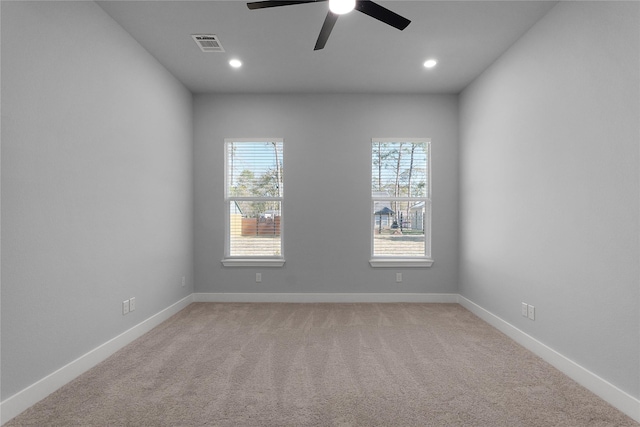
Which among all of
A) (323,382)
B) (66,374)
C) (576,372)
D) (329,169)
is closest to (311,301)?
(329,169)

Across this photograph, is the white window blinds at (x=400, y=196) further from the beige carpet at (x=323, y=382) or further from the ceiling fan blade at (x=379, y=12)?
the ceiling fan blade at (x=379, y=12)

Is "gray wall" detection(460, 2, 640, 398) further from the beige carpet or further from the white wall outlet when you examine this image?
the beige carpet

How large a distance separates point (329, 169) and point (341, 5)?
2.46 metres

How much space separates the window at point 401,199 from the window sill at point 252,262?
4.43 feet

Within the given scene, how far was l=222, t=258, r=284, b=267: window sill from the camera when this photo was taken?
14.1 ft

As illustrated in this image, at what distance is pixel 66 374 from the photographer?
2.19m

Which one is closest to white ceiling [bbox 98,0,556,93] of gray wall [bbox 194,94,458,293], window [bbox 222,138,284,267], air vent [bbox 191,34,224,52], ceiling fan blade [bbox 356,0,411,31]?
air vent [bbox 191,34,224,52]

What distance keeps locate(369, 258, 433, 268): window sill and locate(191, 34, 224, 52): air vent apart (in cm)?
315

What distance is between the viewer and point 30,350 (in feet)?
6.35

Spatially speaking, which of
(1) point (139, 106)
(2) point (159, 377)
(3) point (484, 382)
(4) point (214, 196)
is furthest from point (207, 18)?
(3) point (484, 382)

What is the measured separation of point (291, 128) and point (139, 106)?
6.16 ft

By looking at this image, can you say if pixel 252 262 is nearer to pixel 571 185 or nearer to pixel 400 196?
pixel 400 196

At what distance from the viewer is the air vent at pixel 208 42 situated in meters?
2.94

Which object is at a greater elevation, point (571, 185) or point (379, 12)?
point (379, 12)
